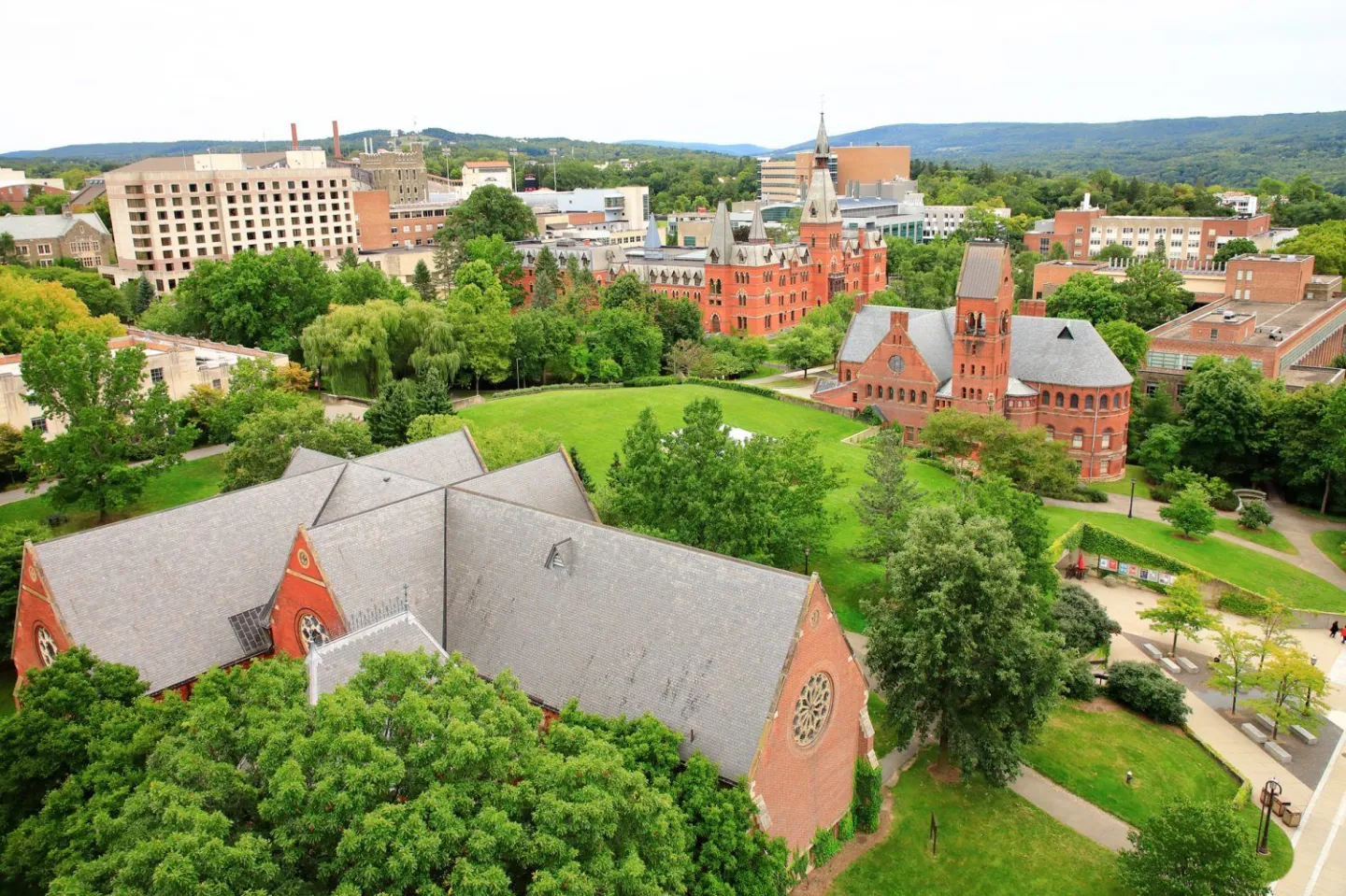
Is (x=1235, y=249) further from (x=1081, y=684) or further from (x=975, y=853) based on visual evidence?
(x=975, y=853)

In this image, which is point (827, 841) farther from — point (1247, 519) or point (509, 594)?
point (1247, 519)

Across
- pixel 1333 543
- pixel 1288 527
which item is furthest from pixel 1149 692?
pixel 1288 527

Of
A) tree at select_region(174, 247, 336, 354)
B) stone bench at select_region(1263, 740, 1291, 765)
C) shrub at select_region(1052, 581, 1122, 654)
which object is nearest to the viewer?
stone bench at select_region(1263, 740, 1291, 765)

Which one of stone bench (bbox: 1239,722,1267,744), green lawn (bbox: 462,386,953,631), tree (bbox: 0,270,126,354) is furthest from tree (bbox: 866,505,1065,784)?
tree (bbox: 0,270,126,354)

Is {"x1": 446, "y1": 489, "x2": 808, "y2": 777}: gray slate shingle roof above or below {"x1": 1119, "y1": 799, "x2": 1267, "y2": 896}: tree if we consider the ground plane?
above

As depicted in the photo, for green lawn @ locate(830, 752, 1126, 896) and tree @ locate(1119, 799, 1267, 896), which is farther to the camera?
green lawn @ locate(830, 752, 1126, 896)

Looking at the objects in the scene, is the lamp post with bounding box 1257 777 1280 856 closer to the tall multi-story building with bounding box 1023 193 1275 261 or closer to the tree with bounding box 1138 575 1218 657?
the tree with bounding box 1138 575 1218 657

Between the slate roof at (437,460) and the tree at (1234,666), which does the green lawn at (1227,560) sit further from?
the slate roof at (437,460)
